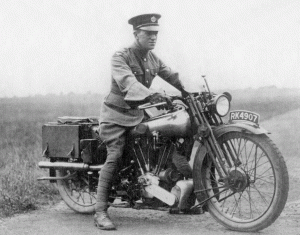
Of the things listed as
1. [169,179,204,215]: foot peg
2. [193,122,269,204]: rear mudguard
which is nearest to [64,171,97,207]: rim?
[169,179,204,215]: foot peg

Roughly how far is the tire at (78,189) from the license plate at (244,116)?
67.8 inches

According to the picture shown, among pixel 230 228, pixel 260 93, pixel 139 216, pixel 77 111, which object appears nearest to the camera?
pixel 230 228

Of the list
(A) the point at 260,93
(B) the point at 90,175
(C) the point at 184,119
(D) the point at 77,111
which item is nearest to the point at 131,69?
(C) the point at 184,119

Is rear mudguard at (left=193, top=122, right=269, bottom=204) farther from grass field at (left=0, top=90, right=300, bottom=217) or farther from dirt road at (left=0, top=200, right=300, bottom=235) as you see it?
grass field at (left=0, top=90, right=300, bottom=217)

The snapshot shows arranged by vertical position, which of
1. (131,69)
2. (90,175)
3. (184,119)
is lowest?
(90,175)

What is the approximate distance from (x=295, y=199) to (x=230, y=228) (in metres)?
1.88

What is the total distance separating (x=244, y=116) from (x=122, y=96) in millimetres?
1273

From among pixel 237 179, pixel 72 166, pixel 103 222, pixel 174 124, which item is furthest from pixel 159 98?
pixel 72 166

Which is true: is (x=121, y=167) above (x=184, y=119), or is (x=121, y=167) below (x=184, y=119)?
below

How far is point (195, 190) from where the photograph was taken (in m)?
4.81

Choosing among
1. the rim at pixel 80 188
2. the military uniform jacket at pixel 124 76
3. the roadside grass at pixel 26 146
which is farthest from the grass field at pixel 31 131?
the military uniform jacket at pixel 124 76

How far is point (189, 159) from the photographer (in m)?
5.02

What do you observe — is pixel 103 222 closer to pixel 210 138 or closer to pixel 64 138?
pixel 64 138

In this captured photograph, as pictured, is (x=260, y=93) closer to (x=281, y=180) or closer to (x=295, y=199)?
(x=295, y=199)
